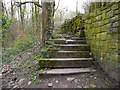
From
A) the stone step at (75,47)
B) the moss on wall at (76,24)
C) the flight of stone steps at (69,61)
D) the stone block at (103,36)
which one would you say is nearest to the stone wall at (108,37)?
the stone block at (103,36)

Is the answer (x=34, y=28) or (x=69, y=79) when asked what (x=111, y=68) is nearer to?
(x=69, y=79)

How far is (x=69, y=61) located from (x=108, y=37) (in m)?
1.26

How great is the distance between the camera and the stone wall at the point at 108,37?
5.33ft

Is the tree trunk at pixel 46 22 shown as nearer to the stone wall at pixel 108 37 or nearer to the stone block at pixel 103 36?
the stone wall at pixel 108 37

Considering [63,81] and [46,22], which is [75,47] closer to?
[63,81]

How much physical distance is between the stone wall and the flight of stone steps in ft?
1.29

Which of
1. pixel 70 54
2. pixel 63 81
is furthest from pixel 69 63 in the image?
pixel 63 81

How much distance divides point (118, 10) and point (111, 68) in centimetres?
128

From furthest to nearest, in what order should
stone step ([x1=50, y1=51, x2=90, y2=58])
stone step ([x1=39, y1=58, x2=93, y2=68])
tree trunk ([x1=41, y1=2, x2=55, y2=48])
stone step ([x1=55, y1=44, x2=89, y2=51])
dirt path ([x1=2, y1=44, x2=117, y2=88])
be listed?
1. tree trunk ([x1=41, y1=2, x2=55, y2=48])
2. stone step ([x1=55, y1=44, x2=89, y2=51])
3. stone step ([x1=50, y1=51, x2=90, y2=58])
4. stone step ([x1=39, y1=58, x2=93, y2=68])
5. dirt path ([x1=2, y1=44, x2=117, y2=88])

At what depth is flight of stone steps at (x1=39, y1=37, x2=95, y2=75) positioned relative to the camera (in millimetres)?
2270

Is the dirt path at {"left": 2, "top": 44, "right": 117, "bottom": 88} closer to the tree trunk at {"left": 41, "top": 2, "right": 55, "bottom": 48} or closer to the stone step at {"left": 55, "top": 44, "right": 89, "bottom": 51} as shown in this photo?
the stone step at {"left": 55, "top": 44, "right": 89, "bottom": 51}

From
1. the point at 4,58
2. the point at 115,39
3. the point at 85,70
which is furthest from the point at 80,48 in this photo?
the point at 4,58

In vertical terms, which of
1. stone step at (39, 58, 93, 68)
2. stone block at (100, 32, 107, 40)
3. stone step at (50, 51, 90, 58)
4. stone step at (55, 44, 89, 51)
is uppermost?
stone block at (100, 32, 107, 40)

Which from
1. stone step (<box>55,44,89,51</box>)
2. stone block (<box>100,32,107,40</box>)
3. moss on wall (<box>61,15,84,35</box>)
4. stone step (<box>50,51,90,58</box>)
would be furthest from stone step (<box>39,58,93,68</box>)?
moss on wall (<box>61,15,84,35</box>)
